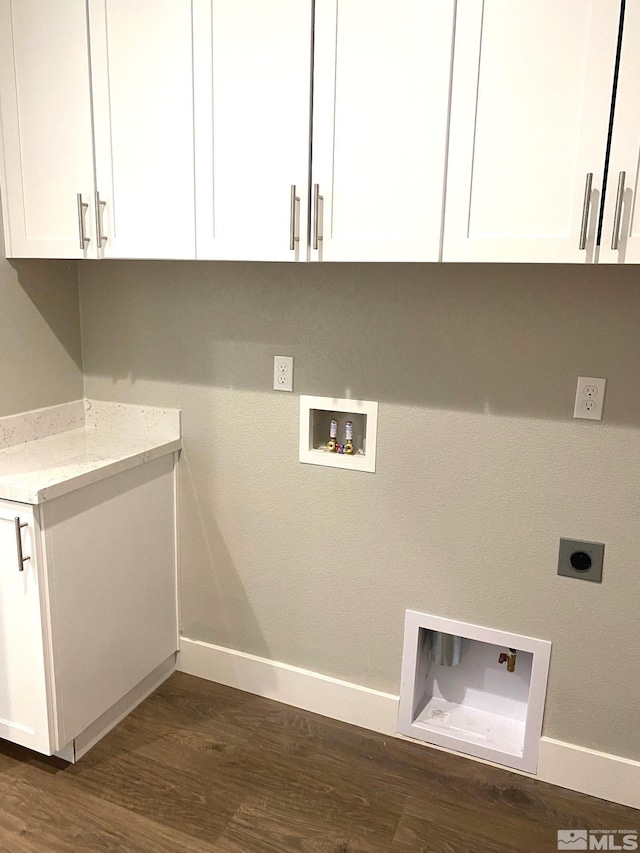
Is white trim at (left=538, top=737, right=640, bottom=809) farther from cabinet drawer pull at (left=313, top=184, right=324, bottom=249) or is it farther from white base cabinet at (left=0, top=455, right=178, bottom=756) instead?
cabinet drawer pull at (left=313, top=184, right=324, bottom=249)

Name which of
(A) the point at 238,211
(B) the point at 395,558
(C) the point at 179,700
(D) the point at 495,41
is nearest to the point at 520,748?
(B) the point at 395,558

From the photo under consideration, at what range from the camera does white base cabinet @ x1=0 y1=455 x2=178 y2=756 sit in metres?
1.89

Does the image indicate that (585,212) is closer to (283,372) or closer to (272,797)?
(283,372)

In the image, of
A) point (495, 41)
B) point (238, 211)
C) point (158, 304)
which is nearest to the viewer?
point (495, 41)

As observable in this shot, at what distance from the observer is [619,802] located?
77.5 inches

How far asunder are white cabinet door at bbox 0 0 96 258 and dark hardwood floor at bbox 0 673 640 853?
159 centimetres

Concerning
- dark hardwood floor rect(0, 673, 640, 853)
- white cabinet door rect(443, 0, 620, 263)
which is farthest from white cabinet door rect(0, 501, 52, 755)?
white cabinet door rect(443, 0, 620, 263)

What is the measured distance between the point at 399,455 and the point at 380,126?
3.10ft

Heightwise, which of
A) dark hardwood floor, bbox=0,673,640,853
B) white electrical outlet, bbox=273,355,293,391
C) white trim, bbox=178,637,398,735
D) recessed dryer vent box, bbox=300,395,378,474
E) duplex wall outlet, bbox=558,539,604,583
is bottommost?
dark hardwood floor, bbox=0,673,640,853

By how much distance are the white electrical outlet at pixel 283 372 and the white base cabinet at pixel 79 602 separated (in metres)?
0.52

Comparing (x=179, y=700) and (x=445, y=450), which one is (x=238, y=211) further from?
(x=179, y=700)

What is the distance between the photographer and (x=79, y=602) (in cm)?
203

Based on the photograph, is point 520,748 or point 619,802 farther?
point 520,748

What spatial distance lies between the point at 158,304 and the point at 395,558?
1.20 metres
